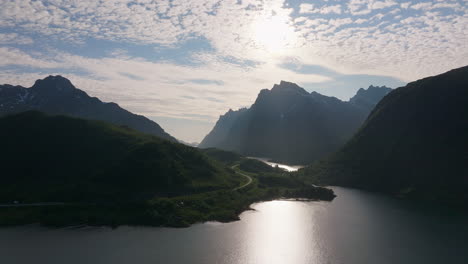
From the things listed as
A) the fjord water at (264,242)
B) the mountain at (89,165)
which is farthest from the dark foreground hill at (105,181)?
the fjord water at (264,242)

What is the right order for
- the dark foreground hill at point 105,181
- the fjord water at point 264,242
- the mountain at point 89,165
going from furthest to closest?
the mountain at point 89,165
the dark foreground hill at point 105,181
the fjord water at point 264,242

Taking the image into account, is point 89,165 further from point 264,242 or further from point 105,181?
point 264,242

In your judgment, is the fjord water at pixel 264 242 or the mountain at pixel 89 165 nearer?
the fjord water at pixel 264 242

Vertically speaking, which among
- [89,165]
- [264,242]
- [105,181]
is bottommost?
[264,242]

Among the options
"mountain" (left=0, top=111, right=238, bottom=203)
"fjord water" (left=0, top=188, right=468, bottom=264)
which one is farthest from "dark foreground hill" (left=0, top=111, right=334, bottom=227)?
"fjord water" (left=0, top=188, right=468, bottom=264)

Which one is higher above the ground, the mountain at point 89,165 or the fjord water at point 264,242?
the mountain at point 89,165

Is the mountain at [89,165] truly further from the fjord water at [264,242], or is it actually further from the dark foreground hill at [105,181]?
the fjord water at [264,242]

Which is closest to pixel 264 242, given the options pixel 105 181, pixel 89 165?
pixel 105 181
